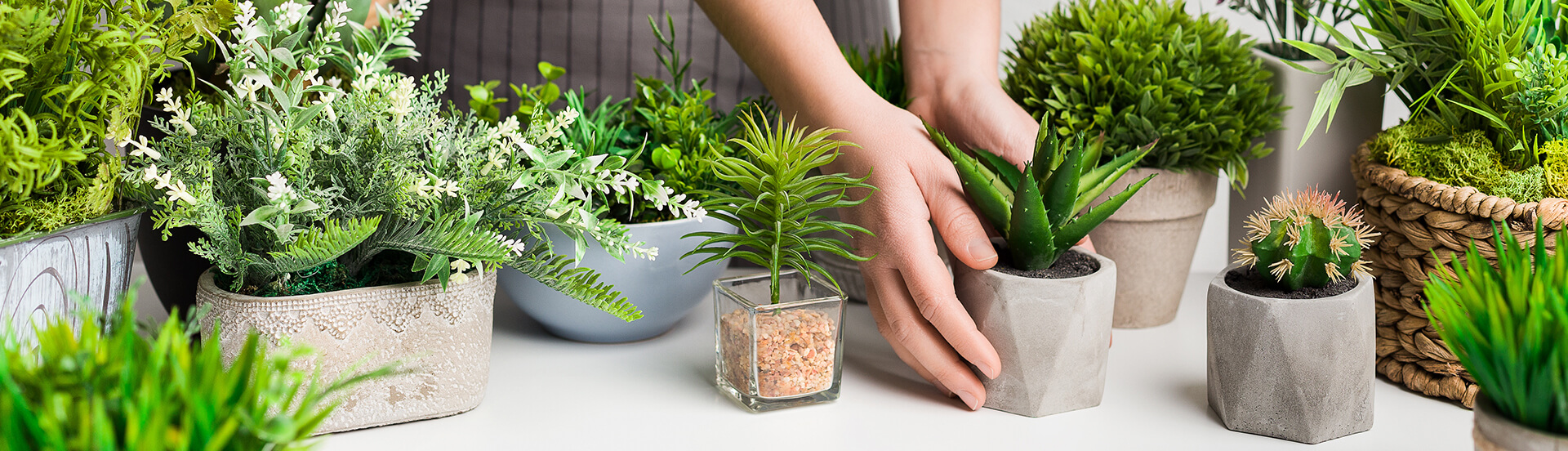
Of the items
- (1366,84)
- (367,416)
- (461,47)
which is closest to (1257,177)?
(1366,84)

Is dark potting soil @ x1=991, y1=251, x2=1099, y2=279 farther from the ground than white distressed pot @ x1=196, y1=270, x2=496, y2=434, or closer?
farther from the ground

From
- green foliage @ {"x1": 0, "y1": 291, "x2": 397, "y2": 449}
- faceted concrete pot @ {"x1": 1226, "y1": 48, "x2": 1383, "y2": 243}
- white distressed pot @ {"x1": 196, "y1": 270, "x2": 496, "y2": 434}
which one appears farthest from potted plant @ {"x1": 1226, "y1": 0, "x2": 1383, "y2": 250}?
green foliage @ {"x1": 0, "y1": 291, "x2": 397, "y2": 449}

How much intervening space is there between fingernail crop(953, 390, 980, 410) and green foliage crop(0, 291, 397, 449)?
1.27ft

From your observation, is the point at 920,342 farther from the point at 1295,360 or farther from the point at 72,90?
the point at 72,90

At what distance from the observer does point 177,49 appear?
507 millimetres

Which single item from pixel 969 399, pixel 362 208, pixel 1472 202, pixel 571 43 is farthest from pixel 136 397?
pixel 571 43

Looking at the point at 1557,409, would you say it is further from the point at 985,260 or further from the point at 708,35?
the point at 708,35

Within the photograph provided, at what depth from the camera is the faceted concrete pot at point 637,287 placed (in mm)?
663

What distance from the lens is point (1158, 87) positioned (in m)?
0.72

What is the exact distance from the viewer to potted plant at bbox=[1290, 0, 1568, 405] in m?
0.57

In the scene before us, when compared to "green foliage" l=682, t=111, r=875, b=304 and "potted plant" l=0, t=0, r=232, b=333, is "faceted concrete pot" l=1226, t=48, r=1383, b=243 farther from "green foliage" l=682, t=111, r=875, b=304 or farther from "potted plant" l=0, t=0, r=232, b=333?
"potted plant" l=0, t=0, r=232, b=333

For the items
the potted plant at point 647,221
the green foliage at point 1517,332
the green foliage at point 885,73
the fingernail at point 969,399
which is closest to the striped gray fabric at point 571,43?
the green foliage at point 885,73

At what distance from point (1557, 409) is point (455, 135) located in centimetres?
56

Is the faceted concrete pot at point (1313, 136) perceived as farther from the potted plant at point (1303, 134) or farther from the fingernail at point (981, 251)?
the fingernail at point (981, 251)
